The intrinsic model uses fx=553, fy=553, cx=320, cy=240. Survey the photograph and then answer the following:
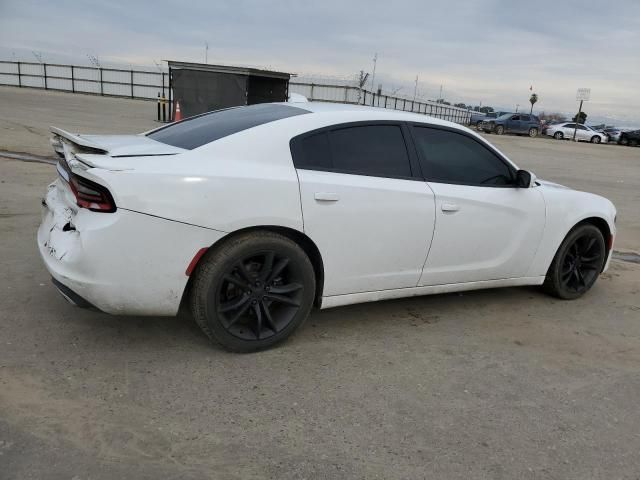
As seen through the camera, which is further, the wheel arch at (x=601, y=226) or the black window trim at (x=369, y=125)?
the wheel arch at (x=601, y=226)

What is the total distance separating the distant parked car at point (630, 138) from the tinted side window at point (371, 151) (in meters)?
43.0

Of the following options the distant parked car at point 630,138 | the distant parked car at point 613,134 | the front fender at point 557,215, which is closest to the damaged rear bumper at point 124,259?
the front fender at point 557,215

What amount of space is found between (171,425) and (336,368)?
3.54 ft

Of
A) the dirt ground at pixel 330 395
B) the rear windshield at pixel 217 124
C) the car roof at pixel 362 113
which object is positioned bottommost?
the dirt ground at pixel 330 395

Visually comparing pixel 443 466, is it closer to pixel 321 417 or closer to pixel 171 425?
pixel 321 417

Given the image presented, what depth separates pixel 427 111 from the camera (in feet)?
157

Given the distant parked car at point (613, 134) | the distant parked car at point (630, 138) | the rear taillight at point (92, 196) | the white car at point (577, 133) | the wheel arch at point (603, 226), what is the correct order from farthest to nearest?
the distant parked car at point (613, 134) < the distant parked car at point (630, 138) < the white car at point (577, 133) < the wheel arch at point (603, 226) < the rear taillight at point (92, 196)

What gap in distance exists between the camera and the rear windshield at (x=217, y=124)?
Answer: 139 inches

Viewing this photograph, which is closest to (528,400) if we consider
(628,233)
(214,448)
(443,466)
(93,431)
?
(443,466)

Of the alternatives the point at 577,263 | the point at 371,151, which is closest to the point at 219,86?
the point at 577,263

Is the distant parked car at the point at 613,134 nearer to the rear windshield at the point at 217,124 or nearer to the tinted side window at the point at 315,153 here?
the rear windshield at the point at 217,124

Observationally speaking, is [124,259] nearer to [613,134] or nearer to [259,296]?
[259,296]

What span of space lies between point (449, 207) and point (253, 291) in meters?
1.53

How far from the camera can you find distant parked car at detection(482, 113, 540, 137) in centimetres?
3672
